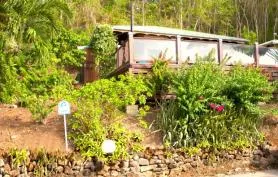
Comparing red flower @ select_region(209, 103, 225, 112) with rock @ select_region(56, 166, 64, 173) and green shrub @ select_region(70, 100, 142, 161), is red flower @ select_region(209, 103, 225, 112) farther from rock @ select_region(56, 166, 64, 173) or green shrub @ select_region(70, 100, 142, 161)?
rock @ select_region(56, 166, 64, 173)

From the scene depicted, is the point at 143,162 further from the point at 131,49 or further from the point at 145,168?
the point at 131,49

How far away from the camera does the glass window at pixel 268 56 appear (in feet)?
50.7

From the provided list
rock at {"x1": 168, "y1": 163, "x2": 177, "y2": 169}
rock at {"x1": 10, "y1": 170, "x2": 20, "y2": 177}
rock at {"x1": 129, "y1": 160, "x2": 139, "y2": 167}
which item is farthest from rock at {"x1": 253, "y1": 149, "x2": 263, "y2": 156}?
rock at {"x1": 10, "y1": 170, "x2": 20, "y2": 177}

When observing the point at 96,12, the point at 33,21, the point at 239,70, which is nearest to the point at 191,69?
the point at 239,70

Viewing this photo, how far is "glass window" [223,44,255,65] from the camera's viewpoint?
49.0 ft

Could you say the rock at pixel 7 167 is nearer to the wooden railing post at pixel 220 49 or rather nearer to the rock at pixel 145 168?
the rock at pixel 145 168

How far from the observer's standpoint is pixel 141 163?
34.9 feet

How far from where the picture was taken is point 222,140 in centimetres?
1157

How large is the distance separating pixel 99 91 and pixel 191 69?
274 cm

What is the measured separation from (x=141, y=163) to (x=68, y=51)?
33.1 ft

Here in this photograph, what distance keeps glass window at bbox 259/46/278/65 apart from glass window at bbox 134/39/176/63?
3538 millimetres

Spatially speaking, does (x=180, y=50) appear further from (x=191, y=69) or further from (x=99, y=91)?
(x=99, y=91)

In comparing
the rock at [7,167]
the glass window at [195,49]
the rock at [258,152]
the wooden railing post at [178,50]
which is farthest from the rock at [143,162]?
the glass window at [195,49]

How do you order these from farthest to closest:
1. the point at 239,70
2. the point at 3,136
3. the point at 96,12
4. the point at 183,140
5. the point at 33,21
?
the point at 96,12, the point at 239,70, the point at 33,21, the point at 183,140, the point at 3,136
